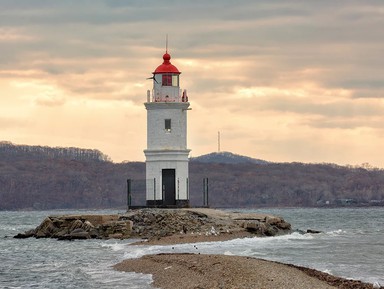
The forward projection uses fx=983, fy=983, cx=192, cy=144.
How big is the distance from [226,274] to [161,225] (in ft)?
67.3

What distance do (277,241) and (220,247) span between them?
20.5 feet

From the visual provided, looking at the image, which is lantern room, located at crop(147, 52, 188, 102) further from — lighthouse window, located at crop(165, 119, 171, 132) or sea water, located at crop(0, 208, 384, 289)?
sea water, located at crop(0, 208, 384, 289)

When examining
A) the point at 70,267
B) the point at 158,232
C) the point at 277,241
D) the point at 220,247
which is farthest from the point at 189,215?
the point at 70,267

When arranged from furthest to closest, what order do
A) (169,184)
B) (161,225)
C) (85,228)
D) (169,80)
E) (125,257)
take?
(169,80)
(169,184)
(85,228)
(161,225)
(125,257)

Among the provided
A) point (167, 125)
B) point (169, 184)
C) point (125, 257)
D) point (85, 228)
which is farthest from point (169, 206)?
point (125, 257)

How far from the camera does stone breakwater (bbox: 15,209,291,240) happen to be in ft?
152

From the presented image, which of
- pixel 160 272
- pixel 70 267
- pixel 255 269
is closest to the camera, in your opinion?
pixel 255 269

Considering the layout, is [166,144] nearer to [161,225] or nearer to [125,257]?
[161,225]

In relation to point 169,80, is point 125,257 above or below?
below

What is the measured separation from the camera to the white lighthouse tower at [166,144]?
5116 cm

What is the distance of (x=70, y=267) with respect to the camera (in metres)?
34.2

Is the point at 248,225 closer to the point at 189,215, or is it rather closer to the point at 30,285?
the point at 189,215

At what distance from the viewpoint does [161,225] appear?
46875 millimetres

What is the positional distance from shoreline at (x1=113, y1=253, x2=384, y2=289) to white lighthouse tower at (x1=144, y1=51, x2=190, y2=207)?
57.8 ft
